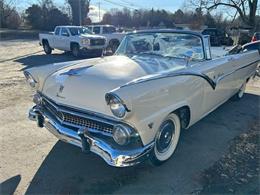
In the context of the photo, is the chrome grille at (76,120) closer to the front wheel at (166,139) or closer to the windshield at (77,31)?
the front wheel at (166,139)

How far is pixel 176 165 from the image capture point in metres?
3.73

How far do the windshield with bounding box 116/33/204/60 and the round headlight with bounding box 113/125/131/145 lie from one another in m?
1.90

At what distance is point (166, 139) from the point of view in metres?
3.73

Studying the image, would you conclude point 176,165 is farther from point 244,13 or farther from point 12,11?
point 12,11

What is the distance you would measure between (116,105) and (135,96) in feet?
0.70

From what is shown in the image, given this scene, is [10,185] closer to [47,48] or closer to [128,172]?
[128,172]

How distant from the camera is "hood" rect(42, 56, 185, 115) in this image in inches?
131

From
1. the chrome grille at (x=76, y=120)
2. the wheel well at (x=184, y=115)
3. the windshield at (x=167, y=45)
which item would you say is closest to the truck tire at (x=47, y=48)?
the windshield at (x=167, y=45)

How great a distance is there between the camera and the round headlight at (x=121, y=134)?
119 inches

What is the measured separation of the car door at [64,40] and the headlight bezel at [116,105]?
12856mm

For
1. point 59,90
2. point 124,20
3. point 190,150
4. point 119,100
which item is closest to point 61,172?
point 59,90

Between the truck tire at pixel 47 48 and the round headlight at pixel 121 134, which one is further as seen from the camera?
the truck tire at pixel 47 48

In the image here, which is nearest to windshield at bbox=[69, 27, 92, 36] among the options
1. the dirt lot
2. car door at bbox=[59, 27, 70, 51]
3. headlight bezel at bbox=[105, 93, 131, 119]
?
car door at bbox=[59, 27, 70, 51]

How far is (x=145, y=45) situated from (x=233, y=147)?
6.79ft
